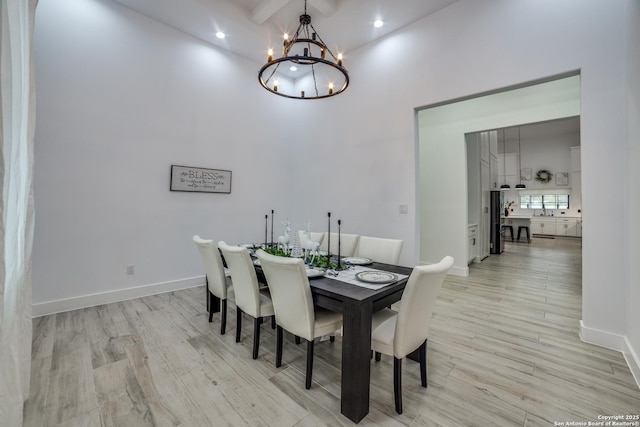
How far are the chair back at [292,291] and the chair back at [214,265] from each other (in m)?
0.81

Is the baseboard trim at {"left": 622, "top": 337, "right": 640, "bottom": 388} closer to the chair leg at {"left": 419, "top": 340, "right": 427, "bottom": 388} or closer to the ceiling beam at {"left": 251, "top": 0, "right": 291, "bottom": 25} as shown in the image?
the chair leg at {"left": 419, "top": 340, "right": 427, "bottom": 388}

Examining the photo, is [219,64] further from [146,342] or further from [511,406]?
[511,406]

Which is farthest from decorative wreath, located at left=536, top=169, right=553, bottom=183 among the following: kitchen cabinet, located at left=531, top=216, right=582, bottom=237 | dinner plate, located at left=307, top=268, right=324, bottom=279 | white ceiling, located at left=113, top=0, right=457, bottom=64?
dinner plate, located at left=307, top=268, right=324, bottom=279

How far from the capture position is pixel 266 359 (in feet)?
7.09

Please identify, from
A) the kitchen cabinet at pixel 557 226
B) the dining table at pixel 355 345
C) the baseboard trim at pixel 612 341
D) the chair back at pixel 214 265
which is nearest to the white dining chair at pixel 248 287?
the chair back at pixel 214 265

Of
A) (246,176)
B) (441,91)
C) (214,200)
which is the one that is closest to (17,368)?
(214,200)

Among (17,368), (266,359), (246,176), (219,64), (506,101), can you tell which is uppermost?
(219,64)

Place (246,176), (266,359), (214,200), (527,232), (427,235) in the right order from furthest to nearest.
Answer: (527,232) → (427,235) → (246,176) → (214,200) → (266,359)

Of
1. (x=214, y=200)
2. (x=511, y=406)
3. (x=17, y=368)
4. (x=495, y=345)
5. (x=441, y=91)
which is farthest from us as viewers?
(x=214, y=200)

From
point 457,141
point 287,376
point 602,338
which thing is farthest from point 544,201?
point 287,376

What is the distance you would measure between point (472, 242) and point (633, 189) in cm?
344

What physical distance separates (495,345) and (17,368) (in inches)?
126

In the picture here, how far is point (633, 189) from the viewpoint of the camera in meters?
2.07

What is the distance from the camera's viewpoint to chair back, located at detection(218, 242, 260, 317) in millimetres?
2062
